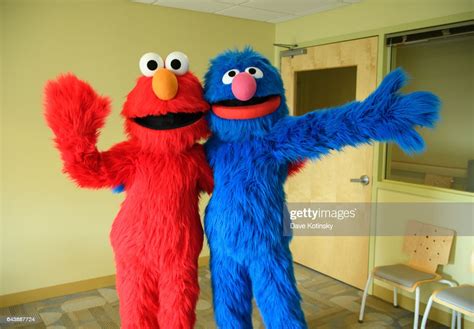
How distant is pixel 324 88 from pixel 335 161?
646 millimetres

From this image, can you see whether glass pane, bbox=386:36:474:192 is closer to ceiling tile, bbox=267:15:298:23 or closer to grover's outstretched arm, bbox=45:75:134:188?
ceiling tile, bbox=267:15:298:23

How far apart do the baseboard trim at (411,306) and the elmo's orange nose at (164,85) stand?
230 cm

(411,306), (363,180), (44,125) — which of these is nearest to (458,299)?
(411,306)

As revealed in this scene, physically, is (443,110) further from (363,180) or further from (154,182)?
(154,182)

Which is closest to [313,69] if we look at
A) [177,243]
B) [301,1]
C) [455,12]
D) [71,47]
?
[301,1]

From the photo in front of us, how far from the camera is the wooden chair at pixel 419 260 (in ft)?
7.95

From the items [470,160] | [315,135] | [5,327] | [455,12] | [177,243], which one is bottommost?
[5,327]

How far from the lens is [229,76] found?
1.37 metres

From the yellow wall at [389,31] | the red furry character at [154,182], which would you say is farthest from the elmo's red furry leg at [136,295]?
the yellow wall at [389,31]

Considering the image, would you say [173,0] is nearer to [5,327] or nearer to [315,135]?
[315,135]

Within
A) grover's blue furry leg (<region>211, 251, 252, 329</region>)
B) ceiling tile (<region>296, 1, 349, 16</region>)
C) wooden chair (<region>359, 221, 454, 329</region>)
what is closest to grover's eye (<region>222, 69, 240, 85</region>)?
grover's blue furry leg (<region>211, 251, 252, 329</region>)

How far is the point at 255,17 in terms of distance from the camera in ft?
11.5

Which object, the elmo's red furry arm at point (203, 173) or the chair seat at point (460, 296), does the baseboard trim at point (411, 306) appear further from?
the elmo's red furry arm at point (203, 173)

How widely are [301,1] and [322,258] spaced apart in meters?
2.06
